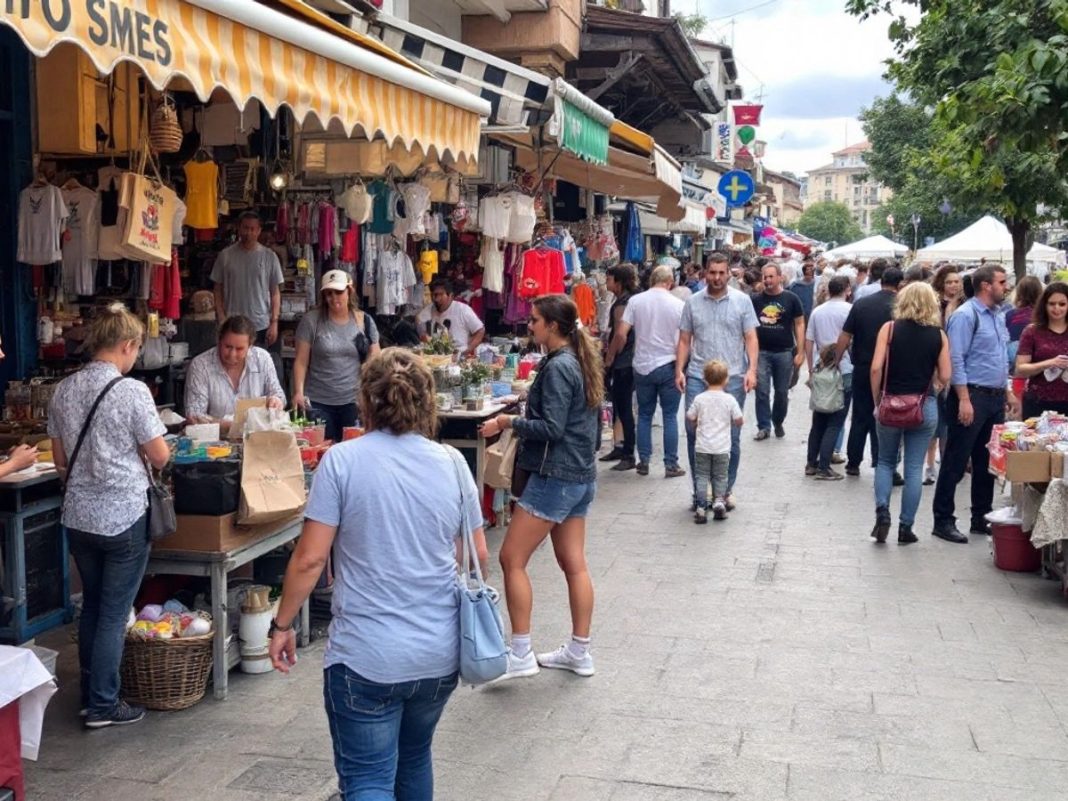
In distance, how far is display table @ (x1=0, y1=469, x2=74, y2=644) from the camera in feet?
18.8

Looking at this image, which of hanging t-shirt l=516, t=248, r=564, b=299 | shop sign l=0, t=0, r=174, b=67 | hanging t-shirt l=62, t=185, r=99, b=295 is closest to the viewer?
shop sign l=0, t=0, r=174, b=67

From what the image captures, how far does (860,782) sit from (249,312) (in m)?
5.93

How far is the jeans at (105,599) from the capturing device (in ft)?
15.6

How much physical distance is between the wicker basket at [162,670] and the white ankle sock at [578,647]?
1.72 m

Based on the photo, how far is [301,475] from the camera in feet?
18.4

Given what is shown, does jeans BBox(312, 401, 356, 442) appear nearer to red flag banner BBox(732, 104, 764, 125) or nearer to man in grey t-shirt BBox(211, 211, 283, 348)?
man in grey t-shirt BBox(211, 211, 283, 348)

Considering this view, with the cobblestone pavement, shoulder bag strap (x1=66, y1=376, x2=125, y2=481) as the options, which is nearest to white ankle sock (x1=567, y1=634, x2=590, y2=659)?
the cobblestone pavement

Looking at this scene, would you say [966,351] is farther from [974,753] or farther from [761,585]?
[974,753]

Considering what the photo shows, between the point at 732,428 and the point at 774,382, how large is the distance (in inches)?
145

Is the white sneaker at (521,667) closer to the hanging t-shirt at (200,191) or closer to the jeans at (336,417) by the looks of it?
the jeans at (336,417)

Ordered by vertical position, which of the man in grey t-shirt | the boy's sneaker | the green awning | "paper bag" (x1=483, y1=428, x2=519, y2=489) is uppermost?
the green awning

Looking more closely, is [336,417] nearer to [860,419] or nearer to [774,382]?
[860,419]

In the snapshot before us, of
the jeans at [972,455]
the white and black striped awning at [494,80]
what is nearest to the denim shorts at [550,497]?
the white and black striped awning at [494,80]

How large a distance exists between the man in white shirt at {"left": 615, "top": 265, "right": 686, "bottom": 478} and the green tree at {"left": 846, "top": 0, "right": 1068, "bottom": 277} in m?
2.82
